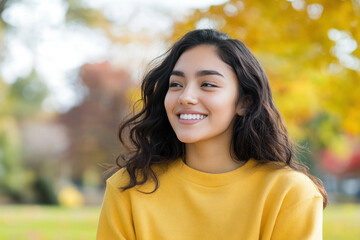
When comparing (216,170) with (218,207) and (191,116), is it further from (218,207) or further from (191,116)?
(191,116)

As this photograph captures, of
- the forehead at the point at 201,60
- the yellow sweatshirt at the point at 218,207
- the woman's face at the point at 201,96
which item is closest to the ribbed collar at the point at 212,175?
the yellow sweatshirt at the point at 218,207

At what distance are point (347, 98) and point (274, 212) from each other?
119 inches

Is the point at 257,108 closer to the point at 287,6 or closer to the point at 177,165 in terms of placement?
the point at 177,165

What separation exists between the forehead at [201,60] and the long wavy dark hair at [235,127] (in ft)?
0.10

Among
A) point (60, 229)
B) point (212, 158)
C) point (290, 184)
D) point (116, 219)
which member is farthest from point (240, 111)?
point (60, 229)

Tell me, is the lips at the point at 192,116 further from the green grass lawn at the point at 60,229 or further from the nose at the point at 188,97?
the green grass lawn at the point at 60,229

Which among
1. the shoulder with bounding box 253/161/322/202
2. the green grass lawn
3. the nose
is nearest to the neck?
the shoulder with bounding box 253/161/322/202

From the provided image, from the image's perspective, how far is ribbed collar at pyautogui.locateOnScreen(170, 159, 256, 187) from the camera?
7.36 feet

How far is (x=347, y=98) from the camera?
15.7 feet

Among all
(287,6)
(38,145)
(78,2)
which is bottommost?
(38,145)

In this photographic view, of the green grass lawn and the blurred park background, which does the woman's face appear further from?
the green grass lawn

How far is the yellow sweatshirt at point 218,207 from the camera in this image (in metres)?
2.10

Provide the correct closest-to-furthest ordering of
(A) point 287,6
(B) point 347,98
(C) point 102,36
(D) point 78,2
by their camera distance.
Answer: (A) point 287,6 → (B) point 347,98 → (D) point 78,2 → (C) point 102,36

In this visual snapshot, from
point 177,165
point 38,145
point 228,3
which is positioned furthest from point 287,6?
point 38,145
